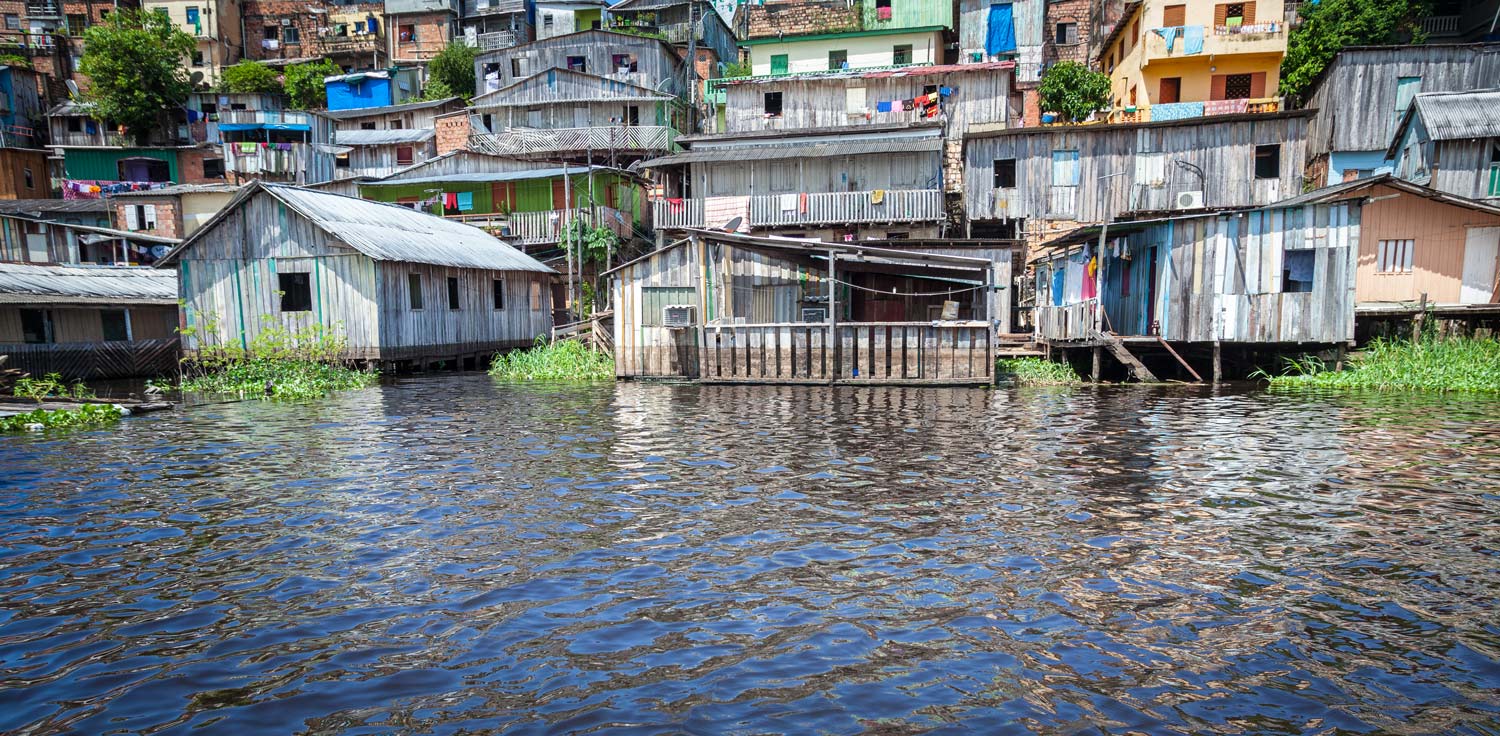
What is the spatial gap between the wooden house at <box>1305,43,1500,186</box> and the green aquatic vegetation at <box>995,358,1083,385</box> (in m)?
18.5

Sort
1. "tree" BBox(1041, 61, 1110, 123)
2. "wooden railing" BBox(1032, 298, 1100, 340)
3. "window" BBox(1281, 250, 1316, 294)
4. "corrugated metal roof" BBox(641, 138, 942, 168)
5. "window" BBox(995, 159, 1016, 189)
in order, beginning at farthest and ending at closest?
"tree" BBox(1041, 61, 1110, 123)
"window" BBox(995, 159, 1016, 189)
"corrugated metal roof" BBox(641, 138, 942, 168)
"wooden railing" BBox(1032, 298, 1100, 340)
"window" BBox(1281, 250, 1316, 294)

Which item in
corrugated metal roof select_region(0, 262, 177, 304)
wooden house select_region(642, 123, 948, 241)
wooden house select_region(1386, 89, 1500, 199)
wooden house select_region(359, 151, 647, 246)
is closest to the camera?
corrugated metal roof select_region(0, 262, 177, 304)

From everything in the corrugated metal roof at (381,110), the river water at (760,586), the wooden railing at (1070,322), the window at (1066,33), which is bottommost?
the river water at (760,586)

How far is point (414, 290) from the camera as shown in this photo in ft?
91.7

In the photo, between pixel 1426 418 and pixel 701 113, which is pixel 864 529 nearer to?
pixel 1426 418

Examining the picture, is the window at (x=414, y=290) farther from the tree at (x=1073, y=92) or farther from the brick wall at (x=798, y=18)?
the tree at (x=1073, y=92)

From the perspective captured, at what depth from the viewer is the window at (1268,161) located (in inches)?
1255

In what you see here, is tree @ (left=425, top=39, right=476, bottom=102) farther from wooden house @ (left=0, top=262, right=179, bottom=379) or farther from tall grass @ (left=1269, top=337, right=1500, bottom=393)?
tall grass @ (left=1269, top=337, right=1500, bottom=393)

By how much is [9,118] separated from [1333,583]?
64910mm

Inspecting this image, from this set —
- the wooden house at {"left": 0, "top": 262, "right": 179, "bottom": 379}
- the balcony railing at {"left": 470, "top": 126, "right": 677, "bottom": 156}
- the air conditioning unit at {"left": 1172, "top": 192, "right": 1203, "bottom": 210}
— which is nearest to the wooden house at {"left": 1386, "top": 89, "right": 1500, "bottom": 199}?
the air conditioning unit at {"left": 1172, "top": 192, "right": 1203, "bottom": 210}

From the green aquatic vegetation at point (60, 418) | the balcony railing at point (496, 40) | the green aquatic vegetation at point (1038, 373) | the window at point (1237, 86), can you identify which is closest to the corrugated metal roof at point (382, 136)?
the balcony railing at point (496, 40)

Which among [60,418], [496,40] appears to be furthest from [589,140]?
[60,418]

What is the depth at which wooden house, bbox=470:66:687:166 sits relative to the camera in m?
44.8

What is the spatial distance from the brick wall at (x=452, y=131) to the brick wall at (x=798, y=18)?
668 inches
